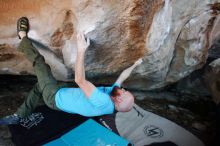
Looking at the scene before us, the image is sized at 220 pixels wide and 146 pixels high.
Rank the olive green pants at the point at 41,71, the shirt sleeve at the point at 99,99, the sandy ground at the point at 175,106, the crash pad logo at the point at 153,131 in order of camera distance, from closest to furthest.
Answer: the shirt sleeve at the point at 99,99 → the olive green pants at the point at 41,71 → the crash pad logo at the point at 153,131 → the sandy ground at the point at 175,106

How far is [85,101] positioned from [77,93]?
0.46ft

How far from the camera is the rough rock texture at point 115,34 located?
3000 millimetres

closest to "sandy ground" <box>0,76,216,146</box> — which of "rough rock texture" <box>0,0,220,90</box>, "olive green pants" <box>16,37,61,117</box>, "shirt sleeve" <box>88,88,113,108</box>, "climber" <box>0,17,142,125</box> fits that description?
"rough rock texture" <box>0,0,220,90</box>

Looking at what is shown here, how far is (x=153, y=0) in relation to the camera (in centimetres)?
296

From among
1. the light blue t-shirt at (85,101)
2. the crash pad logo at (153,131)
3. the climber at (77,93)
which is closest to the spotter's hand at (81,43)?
the climber at (77,93)

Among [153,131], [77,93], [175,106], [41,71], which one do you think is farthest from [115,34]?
[175,106]

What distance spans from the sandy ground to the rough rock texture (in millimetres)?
344

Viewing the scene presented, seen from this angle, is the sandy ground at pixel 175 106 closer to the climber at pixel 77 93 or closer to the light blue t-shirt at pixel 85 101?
the climber at pixel 77 93

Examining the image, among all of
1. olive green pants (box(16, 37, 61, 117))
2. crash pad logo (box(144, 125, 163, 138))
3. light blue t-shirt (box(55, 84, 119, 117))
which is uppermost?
olive green pants (box(16, 37, 61, 117))

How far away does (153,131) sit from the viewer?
3580 millimetres

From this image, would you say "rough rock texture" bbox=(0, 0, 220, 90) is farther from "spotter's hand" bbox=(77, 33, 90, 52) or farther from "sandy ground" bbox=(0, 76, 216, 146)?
"sandy ground" bbox=(0, 76, 216, 146)

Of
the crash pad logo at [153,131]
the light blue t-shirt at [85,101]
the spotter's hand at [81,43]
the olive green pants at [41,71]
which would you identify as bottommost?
the crash pad logo at [153,131]

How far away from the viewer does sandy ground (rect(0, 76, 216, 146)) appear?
3.78 m

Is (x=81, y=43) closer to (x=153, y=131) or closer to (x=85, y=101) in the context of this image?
(x=85, y=101)
